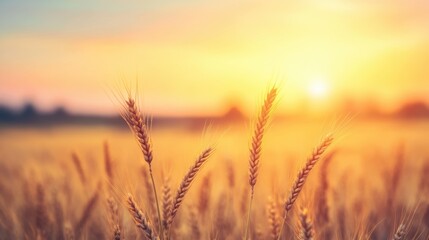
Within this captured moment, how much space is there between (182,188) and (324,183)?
1162 millimetres

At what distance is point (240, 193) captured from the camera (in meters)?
3.88

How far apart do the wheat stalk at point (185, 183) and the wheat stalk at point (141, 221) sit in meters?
0.12

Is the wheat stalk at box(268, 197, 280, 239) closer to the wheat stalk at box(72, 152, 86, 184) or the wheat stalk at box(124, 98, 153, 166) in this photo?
the wheat stalk at box(124, 98, 153, 166)

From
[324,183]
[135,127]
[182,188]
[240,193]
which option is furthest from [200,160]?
[240,193]

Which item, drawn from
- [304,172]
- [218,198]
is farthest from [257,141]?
[218,198]

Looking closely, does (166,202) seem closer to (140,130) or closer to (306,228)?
(140,130)

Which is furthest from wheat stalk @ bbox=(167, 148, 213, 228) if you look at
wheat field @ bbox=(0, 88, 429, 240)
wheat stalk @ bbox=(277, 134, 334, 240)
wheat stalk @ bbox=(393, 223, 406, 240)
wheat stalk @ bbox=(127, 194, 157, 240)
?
wheat stalk @ bbox=(393, 223, 406, 240)

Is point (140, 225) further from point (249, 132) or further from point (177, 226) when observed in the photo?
point (177, 226)

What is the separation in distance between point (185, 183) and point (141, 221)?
0.74ft

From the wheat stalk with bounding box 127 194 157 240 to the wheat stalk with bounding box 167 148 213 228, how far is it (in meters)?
0.12

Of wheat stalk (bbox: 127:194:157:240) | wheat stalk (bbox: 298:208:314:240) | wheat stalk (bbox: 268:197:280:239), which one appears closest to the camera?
wheat stalk (bbox: 298:208:314:240)

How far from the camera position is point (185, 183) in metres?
2.22

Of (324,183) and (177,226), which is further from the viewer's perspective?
(177,226)

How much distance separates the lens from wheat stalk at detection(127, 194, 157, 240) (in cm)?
210
